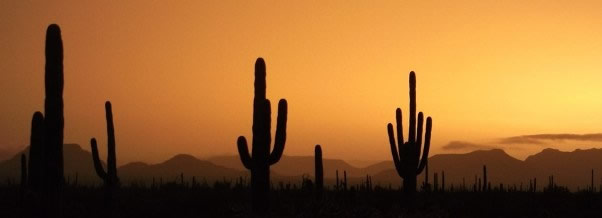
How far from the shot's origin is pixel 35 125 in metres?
18.1

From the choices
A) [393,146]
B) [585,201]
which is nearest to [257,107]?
[393,146]

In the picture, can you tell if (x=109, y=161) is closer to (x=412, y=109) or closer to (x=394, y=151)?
(x=394, y=151)

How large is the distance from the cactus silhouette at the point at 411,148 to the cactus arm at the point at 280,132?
5845 mm

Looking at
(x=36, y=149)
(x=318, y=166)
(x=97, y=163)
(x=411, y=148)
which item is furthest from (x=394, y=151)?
(x=36, y=149)

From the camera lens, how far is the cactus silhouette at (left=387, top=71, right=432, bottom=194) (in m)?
23.1

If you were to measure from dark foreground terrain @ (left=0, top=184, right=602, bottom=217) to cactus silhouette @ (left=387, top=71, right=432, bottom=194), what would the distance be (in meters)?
0.66

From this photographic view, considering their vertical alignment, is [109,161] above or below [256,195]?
above

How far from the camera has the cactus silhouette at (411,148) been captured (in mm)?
23078

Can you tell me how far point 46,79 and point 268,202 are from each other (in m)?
5.44

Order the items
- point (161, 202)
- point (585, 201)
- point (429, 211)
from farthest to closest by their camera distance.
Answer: point (585, 201)
point (161, 202)
point (429, 211)

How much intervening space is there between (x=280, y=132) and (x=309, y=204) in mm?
1784

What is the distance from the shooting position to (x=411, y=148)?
76.2 feet

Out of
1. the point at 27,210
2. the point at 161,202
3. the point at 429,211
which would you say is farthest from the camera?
the point at 161,202

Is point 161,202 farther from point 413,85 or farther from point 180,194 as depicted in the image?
point 413,85
